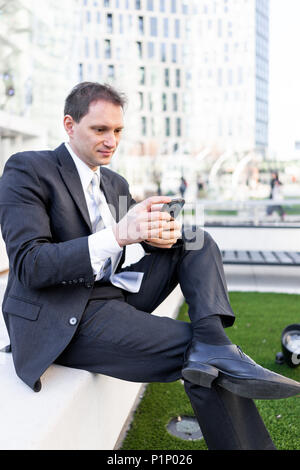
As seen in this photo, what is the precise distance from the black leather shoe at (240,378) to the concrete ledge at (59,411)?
1.32 feet

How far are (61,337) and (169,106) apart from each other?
69.3 meters

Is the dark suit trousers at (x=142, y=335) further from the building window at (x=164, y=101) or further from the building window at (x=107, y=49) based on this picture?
the building window at (x=164, y=101)

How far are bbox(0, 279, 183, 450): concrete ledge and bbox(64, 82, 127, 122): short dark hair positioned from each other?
1.05 m

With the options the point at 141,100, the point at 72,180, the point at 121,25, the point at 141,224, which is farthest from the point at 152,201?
the point at 121,25

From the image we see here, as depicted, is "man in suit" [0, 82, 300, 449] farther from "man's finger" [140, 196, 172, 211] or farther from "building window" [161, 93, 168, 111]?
"building window" [161, 93, 168, 111]

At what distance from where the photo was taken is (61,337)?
165 cm

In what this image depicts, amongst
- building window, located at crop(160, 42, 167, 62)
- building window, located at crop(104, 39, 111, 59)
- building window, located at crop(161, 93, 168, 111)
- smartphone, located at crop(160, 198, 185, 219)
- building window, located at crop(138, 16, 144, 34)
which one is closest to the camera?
smartphone, located at crop(160, 198, 185, 219)

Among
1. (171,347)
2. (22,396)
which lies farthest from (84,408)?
(171,347)

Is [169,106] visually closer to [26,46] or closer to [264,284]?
[26,46]

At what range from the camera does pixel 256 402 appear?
8.80 feet

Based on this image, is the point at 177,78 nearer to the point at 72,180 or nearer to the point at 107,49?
the point at 107,49

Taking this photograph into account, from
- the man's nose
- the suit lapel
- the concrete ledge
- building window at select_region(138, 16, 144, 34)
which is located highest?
building window at select_region(138, 16, 144, 34)

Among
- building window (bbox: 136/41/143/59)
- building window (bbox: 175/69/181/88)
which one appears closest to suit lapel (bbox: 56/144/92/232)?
building window (bbox: 136/41/143/59)

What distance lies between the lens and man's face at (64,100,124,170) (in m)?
1.86
